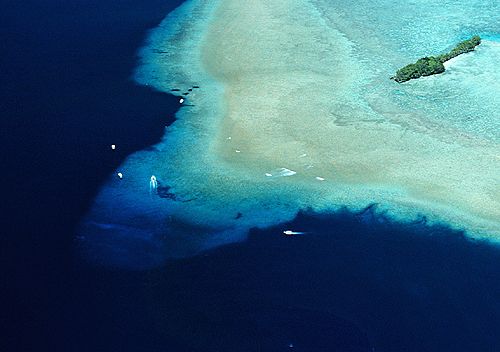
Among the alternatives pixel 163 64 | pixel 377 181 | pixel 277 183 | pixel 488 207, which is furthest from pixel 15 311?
pixel 163 64

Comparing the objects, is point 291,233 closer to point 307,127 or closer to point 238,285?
point 238,285

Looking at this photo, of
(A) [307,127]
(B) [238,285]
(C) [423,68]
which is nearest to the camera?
(B) [238,285]

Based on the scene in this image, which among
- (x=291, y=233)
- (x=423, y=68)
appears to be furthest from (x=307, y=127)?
(x=423, y=68)

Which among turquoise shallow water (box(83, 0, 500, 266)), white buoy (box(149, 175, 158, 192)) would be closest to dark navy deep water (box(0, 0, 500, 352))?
turquoise shallow water (box(83, 0, 500, 266))

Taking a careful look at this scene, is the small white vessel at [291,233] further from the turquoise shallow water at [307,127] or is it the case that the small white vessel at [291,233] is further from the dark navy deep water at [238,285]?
the turquoise shallow water at [307,127]

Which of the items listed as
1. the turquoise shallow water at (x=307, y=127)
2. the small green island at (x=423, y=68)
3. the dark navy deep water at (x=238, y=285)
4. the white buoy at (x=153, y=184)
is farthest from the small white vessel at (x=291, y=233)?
the small green island at (x=423, y=68)

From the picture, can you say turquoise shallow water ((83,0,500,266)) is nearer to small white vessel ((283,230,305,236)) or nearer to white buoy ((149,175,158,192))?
white buoy ((149,175,158,192))

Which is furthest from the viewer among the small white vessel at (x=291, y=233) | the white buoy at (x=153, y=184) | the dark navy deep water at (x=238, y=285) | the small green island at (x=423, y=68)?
the small green island at (x=423, y=68)
